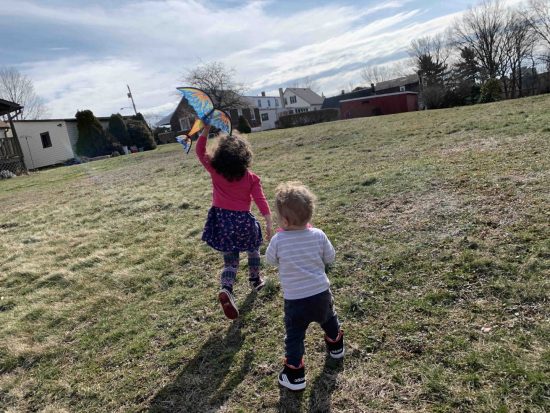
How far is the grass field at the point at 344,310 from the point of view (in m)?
2.53

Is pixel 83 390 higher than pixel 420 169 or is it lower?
lower

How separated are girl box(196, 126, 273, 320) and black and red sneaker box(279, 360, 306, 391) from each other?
1.10 metres

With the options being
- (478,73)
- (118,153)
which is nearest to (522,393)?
(118,153)

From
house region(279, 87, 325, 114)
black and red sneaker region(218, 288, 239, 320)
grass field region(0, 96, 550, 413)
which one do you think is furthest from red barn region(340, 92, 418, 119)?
black and red sneaker region(218, 288, 239, 320)

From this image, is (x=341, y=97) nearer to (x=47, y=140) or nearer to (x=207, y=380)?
(x=47, y=140)

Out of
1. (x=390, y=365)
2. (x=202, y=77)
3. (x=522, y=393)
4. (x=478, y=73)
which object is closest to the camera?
(x=522, y=393)

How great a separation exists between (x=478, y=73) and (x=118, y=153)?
46.0m

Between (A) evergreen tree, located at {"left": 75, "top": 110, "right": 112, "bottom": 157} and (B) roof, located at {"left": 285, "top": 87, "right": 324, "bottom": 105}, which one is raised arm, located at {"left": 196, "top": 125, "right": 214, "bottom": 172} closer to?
(A) evergreen tree, located at {"left": 75, "top": 110, "right": 112, "bottom": 157}

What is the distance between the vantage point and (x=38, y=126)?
31953 millimetres

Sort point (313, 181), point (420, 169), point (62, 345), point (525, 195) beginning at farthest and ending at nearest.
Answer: point (313, 181), point (420, 169), point (525, 195), point (62, 345)

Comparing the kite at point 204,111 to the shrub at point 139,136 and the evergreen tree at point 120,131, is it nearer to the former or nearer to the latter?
the shrub at point 139,136

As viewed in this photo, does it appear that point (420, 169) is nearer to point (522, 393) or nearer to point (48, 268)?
point (522, 393)

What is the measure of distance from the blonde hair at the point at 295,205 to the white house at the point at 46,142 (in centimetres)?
3290

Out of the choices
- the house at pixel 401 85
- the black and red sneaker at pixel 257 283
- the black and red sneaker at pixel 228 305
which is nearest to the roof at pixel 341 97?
the house at pixel 401 85
